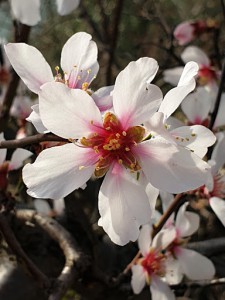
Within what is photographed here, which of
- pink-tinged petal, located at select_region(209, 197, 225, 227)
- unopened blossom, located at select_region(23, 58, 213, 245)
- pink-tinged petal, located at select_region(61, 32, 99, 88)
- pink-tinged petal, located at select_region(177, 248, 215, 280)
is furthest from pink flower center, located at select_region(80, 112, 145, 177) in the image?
pink-tinged petal, located at select_region(177, 248, 215, 280)

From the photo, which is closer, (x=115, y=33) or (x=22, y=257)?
(x=22, y=257)

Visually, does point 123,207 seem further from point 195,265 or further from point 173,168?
point 195,265

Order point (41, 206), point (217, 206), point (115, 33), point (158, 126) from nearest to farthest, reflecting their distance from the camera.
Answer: point (158, 126), point (217, 206), point (41, 206), point (115, 33)


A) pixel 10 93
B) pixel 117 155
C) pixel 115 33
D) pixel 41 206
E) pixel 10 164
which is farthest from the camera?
pixel 115 33

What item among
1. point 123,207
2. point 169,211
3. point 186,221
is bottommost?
point 186,221

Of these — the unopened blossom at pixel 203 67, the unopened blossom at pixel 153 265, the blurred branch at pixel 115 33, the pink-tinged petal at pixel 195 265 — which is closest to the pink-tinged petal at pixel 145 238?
the unopened blossom at pixel 153 265

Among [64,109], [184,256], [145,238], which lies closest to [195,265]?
[184,256]

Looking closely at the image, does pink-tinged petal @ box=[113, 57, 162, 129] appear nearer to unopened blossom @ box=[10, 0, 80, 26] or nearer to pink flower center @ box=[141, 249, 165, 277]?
unopened blossom @ box=[10, 0, 80, 26]

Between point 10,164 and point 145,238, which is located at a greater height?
point 10,164
